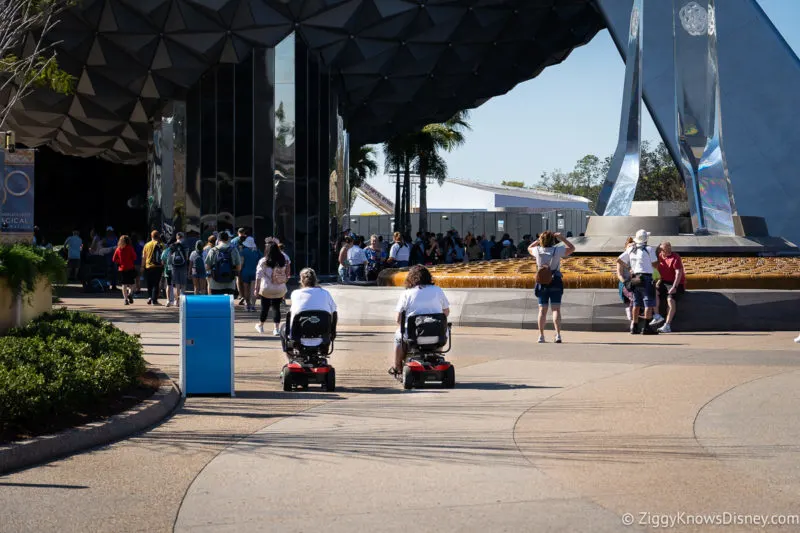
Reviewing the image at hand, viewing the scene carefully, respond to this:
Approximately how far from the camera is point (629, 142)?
29.3 m

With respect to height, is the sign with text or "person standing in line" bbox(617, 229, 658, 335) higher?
the sign with text

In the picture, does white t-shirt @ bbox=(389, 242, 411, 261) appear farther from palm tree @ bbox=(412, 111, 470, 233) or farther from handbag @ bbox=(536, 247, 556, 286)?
palm tree @ bbox=(412, 111, 470, 233)

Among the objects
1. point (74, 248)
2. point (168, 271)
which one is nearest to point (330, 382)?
point (168, 271)

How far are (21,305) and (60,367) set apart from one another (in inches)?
154

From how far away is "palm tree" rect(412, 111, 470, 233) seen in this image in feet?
210

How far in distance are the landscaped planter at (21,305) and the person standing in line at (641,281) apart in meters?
9.21

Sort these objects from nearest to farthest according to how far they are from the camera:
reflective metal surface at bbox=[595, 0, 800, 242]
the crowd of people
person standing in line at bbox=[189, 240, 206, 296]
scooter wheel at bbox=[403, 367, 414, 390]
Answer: scooter wheel at bbox=[403, 367, 414, 390] → person standing in line at bbox=[189, 240, 206, 296] → the crowd of people → reflective metal surface at bbox=[595, 0, 800, 242]

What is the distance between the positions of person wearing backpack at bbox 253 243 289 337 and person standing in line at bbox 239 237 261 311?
18.4 feet

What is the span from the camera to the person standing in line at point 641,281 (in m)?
19.3

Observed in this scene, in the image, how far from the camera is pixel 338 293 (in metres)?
22.6

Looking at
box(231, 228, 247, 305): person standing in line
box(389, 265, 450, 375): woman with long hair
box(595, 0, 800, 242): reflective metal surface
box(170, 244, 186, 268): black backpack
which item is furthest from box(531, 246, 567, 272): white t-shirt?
box(595, 0, 800, 242): reflective metal surface

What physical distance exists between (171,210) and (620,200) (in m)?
18.0

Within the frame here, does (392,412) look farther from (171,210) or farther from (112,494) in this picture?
(171,210)

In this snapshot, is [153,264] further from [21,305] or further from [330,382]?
[330,382]
